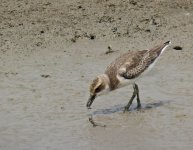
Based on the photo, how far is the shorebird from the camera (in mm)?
10219

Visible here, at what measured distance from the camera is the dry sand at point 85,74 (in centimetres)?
943

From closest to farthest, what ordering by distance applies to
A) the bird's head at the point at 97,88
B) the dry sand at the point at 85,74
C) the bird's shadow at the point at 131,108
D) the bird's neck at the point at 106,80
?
1. the dry sand at the point at 85,74
2. the bird's head at the point at 97,88
3. the bird's neck at the point at 106,80
4. the bird's shadow at the point at 131,108

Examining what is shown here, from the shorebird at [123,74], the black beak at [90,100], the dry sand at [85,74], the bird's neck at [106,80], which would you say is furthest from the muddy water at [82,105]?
the bird's neck at [106,80]

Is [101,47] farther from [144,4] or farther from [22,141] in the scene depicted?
[22,141]

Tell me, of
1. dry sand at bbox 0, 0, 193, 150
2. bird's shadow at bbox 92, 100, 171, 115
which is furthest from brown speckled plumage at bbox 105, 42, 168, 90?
dry sand at bbox 0, 0, 193, 150

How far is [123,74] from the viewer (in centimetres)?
1052

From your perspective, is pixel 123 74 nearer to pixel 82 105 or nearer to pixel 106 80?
pixel 106 80

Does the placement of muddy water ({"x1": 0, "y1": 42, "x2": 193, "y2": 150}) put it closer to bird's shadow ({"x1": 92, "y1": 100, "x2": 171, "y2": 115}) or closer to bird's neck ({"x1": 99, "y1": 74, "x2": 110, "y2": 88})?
bird's shadow ({"x1": 92, "y1": 100, "x2": 171, "y2": 115})

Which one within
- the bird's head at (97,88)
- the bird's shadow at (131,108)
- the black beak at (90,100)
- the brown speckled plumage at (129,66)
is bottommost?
the bird's shadow at (131,108)

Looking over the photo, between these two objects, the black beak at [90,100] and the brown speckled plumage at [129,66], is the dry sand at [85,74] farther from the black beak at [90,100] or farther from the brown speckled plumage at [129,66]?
the brown speckled plumage at [129,66]

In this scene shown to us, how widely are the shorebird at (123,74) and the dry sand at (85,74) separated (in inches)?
13.4

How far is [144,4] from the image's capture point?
610 inches

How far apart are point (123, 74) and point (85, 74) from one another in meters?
1.77

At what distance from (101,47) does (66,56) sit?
2.67 ft
